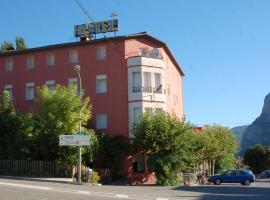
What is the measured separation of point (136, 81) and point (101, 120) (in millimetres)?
4913

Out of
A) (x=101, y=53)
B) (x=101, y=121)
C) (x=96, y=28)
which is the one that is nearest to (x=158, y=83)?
(x=101, y=53)

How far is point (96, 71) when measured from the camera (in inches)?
1751

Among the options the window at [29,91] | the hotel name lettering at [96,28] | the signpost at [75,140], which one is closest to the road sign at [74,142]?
the signpost at [75,140]

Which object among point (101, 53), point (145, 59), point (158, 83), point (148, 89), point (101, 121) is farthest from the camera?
point (101, 53)

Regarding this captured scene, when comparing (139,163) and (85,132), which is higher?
(85,132)

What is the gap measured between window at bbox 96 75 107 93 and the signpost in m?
13.0

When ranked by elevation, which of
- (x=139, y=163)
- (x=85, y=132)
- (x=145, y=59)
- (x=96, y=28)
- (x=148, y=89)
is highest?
(x=96, y=28)

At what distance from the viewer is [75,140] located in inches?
1235

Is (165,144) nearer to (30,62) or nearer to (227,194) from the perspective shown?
(227,194)

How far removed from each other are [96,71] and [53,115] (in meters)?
9.50

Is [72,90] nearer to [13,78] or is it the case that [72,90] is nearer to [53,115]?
[53,115]

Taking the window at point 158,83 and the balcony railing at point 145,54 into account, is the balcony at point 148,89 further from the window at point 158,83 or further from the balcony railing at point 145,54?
the balcony railing at point 145,54

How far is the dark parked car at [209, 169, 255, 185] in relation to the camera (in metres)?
46.2

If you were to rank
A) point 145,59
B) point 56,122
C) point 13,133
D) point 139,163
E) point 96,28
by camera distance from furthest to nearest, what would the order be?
1. point 96,28
2. point 145,59
3. point 139,163
4. point 13,133
5. point 56,122
